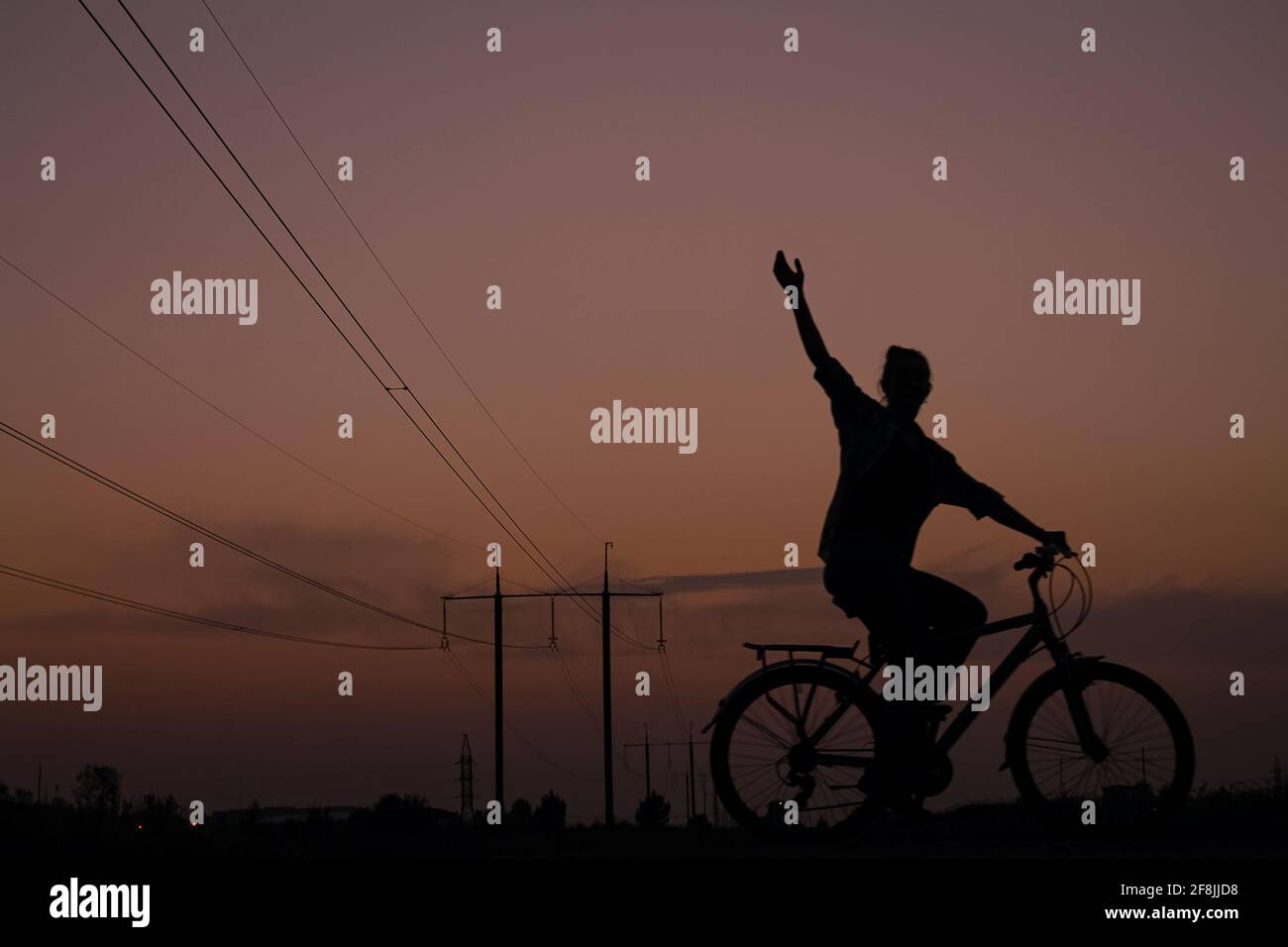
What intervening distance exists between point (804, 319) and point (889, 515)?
1.14m

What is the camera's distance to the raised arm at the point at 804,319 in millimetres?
8523

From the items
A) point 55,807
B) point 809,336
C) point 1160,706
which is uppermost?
point 809,336

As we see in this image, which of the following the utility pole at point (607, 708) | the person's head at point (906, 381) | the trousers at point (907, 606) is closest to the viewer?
the trousers at point (907, 606)

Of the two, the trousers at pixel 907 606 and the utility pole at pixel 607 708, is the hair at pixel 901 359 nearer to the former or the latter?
the trousers at pixel 907 606

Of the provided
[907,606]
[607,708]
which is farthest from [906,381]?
[607,708]

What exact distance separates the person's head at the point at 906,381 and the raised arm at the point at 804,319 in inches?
14.9

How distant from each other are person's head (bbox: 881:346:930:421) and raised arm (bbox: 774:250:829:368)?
0.38m

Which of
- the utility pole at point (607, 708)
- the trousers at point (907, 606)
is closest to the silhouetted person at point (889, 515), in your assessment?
the trousers at point (907, 606)

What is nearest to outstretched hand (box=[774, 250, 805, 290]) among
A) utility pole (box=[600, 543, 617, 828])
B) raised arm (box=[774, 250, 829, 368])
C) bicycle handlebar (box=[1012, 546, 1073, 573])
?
raised arm (box=[774, 250, 829, 368])

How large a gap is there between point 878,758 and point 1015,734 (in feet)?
2.71
